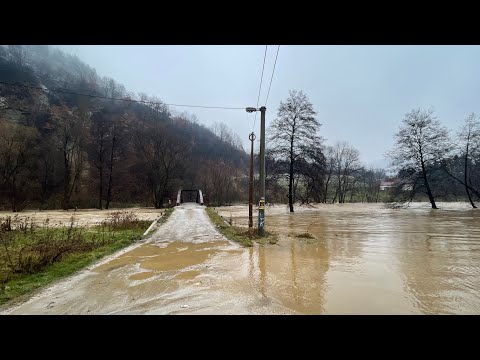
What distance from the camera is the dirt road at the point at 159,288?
5.12 m

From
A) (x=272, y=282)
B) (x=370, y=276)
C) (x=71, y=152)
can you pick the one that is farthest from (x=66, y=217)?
(x=71, y=152)

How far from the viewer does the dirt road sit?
512 cm

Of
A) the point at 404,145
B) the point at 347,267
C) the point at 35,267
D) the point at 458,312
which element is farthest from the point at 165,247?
the point at 404,145

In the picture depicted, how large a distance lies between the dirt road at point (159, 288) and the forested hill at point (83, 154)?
827 inches

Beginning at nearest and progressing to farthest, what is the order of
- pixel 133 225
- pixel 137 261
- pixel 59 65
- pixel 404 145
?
pixel 137 261
pixel 133 225
pixel 404 145
pixel 59 65

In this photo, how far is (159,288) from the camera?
621cm

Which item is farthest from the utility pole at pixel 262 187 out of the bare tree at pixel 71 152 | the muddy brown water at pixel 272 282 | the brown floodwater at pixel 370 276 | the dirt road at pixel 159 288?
the bare tree at pixel 71 152

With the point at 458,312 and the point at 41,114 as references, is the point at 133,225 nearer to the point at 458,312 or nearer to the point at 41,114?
the point at 458,312

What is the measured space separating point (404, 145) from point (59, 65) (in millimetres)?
107435

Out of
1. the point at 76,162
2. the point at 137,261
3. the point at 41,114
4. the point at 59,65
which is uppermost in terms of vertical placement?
the point at 59,65

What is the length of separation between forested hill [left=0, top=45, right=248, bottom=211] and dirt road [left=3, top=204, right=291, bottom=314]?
21.0 metres

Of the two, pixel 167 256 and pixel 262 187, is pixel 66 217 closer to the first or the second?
pixel 167 256
